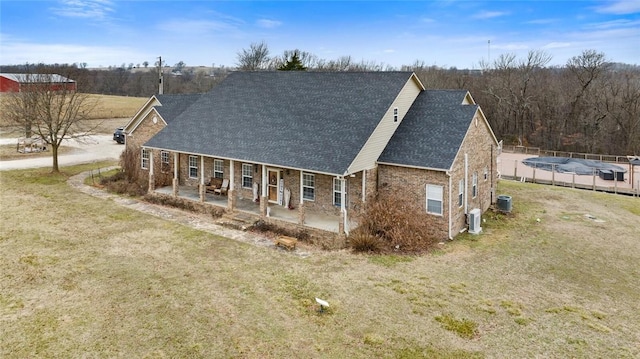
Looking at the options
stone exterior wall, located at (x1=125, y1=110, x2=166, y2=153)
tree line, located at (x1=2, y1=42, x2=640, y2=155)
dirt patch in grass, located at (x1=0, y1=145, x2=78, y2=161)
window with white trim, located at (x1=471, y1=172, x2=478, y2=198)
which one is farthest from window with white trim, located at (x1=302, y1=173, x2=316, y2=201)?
dirt patch in grass, located at (x1=0, y1=145, x2=78, y2=161)

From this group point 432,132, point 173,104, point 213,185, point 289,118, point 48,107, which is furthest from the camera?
point 48,107

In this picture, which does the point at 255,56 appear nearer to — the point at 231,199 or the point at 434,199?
the point at 231,199

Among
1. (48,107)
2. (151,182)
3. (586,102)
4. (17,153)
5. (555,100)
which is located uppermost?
(555,100)

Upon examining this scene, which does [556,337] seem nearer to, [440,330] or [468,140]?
[440,330]

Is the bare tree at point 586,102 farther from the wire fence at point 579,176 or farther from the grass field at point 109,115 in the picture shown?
the grass field at point 109,115

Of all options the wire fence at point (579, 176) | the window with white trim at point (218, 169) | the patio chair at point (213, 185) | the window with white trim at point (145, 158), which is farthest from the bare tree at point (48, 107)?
the wire fence at point (579, 176)

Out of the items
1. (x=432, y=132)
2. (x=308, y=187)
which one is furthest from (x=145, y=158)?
(x=432, y=132)
